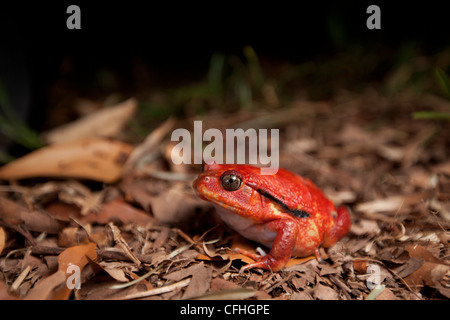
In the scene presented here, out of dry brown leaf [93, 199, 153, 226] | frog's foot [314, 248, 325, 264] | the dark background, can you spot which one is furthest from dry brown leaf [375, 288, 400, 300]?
the dark background

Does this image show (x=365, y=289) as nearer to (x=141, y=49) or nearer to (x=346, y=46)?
(x=346, y=46)

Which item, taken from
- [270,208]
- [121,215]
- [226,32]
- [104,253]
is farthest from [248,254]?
[226,32]

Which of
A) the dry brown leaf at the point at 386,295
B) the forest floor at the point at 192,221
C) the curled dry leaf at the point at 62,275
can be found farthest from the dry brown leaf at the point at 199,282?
the dry brown leaf at the point at 386,295

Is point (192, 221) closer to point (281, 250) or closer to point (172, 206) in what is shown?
point (172, 206)

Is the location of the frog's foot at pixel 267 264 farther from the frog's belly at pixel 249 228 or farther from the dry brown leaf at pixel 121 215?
the dry brown leaf at pixel 121 215

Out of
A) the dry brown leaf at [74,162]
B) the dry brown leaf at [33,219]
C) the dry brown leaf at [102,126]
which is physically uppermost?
the dry brown leaf at [102,126]

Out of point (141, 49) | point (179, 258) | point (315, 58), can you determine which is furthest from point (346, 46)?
point (179, 258)
